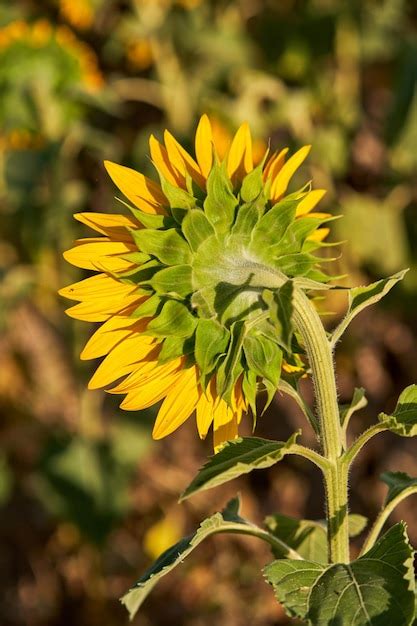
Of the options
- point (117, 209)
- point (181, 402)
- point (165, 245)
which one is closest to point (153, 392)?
point (181, 402)

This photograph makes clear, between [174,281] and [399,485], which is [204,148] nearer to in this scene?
[174,281]

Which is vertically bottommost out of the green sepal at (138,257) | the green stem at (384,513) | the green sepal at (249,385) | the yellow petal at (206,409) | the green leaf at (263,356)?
the green stem at (384,513)

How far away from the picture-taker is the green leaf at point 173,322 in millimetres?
878

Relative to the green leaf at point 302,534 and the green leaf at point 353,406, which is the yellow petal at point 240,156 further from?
the green leaf at point 302,534

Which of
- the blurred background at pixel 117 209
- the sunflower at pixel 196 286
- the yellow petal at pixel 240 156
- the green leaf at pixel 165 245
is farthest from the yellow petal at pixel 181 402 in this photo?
the blurred background at pixel 117 209

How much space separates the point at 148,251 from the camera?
884 millimetres

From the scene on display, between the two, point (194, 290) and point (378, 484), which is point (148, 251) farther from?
point (378, 484)

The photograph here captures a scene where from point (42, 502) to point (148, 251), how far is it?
6.29 ft

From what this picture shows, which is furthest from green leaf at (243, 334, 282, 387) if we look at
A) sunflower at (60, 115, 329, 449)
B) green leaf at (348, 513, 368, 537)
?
green leaf at (348, 513, 368, 537)

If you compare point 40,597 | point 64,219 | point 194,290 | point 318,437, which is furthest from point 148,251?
point 40,597

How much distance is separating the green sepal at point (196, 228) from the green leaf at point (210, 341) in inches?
2.8

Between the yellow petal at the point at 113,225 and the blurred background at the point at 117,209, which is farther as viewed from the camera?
the blurred background at the point at 117,209

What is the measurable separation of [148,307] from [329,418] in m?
0.19

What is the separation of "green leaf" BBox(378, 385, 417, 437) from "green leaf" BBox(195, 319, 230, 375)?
15 centimetres
